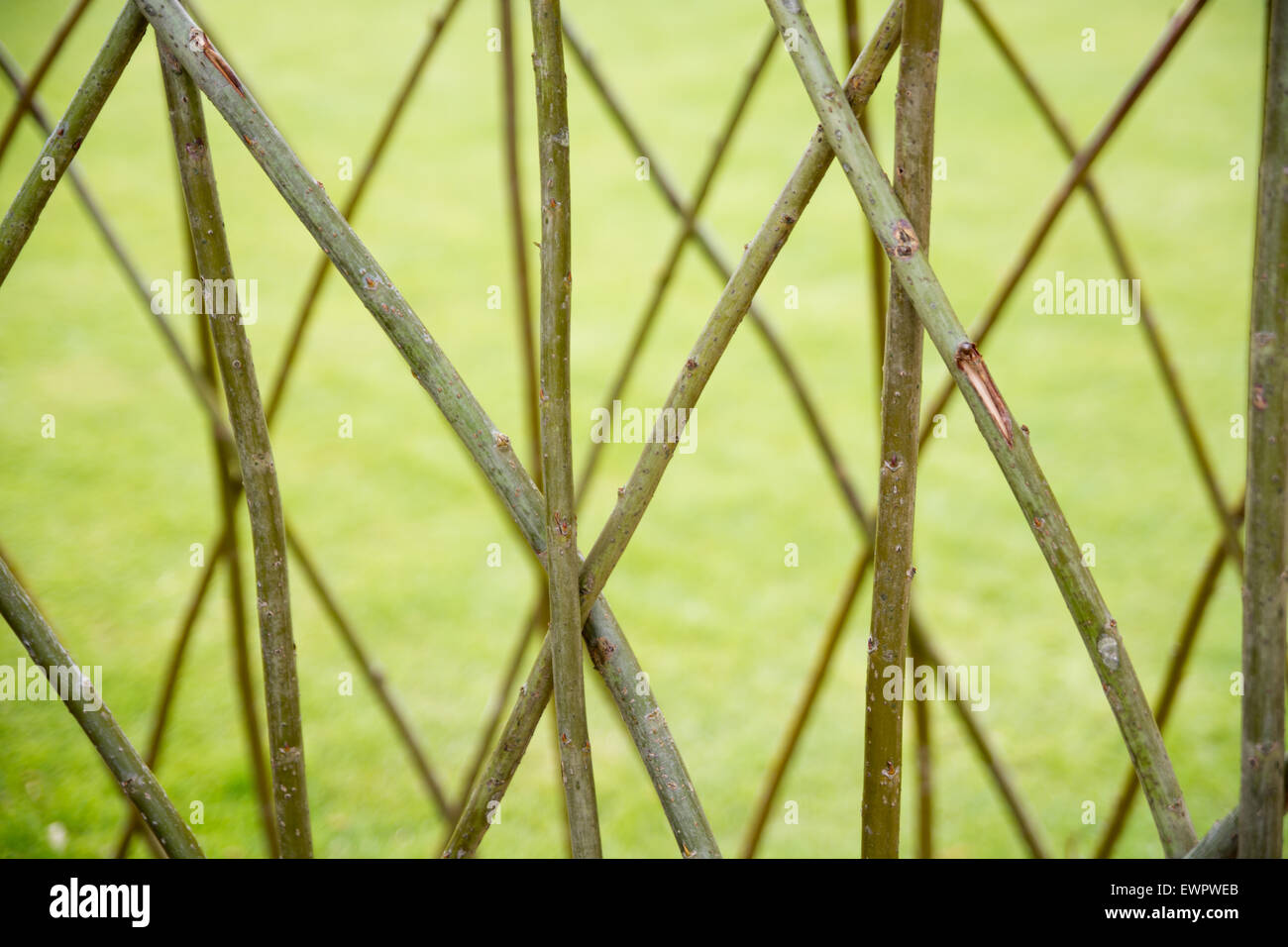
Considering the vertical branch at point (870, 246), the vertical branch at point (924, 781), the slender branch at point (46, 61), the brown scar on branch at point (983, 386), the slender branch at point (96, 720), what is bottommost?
the vertical branch at point (924, 781)

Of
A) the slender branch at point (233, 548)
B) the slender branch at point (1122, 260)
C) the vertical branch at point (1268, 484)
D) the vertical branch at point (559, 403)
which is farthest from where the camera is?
the slender branch at point (233, 548)

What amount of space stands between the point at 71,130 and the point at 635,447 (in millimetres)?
2129

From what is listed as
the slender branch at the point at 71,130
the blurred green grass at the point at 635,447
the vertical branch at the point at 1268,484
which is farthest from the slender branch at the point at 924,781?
the slender branch at the point at 71,130

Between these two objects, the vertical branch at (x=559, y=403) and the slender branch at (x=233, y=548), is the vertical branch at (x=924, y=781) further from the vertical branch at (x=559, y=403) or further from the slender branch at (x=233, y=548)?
the slender branch at (x=233, y=548)

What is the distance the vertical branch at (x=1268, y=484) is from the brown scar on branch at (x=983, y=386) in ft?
0.41

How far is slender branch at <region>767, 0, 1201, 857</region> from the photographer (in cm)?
61

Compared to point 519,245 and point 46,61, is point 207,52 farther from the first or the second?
point 46,61

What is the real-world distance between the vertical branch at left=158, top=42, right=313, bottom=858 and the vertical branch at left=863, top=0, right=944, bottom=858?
0.43 metres

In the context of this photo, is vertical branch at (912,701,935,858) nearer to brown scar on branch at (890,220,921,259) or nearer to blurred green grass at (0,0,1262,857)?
blurred green grass at (0,0,1262,857)

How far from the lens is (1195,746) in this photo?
6.13ft

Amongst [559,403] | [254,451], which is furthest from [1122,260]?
[254,451]

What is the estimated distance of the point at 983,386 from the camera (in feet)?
1.98

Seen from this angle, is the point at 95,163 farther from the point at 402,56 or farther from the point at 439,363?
the point at 439,363

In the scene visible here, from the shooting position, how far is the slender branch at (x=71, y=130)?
29.6 inches
